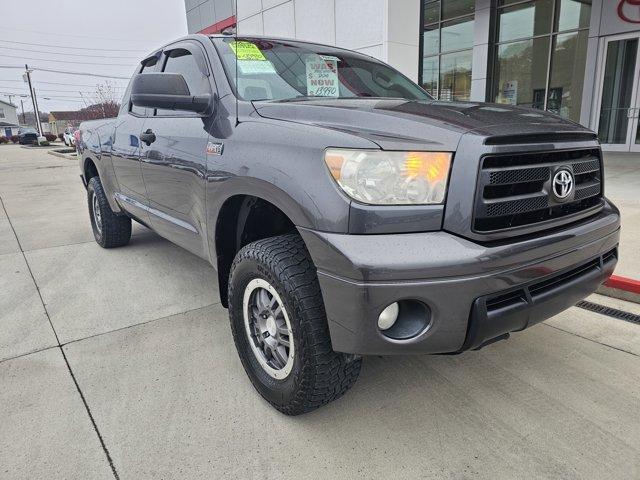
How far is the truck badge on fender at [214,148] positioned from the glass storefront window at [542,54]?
39.6ft

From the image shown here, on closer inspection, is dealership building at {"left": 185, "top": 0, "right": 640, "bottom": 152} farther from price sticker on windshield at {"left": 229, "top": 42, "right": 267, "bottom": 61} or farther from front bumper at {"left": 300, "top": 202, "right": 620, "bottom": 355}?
front bumper at {"left": 300, "top": 202, "right": 620, "bottom": 355}

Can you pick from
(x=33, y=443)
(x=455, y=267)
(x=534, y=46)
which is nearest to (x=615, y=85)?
(x=534, y=46)

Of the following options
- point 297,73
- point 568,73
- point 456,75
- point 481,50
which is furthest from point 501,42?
point 297,73

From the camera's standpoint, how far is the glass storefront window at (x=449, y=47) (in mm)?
13828

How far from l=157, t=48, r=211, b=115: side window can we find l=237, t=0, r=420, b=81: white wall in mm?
4816

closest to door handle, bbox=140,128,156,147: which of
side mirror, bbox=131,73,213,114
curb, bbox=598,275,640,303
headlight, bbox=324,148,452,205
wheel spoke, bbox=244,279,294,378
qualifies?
side mirror, bbox=131,73,213,114

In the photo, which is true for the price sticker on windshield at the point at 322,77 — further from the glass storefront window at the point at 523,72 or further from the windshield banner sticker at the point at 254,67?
the glass storefront window at the point at 523,72

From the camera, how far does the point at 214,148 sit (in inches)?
99.7

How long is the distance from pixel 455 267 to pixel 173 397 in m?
1.62

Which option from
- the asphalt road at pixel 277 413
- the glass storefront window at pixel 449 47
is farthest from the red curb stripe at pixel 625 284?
the glass storefront window at pixel 449 47

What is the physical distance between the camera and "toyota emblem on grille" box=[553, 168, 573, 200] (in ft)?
6.55

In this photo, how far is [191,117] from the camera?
114 inches

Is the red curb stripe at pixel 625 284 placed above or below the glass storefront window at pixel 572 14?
below

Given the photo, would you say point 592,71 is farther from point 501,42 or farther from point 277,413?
point 277,413
